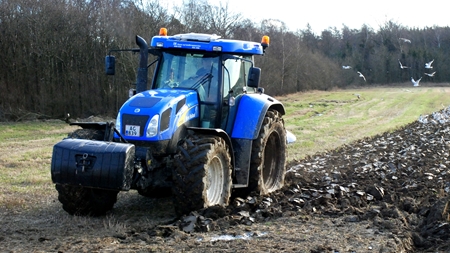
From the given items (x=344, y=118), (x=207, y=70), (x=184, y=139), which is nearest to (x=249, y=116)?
(x=207, y=70)

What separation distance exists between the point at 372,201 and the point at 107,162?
3.69 metres

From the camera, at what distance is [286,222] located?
644 cm

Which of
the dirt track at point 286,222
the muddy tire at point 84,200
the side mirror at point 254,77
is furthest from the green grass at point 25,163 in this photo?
the side mirror at point 254,77

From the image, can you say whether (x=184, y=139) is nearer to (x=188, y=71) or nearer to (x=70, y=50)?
(x=188, y=71)

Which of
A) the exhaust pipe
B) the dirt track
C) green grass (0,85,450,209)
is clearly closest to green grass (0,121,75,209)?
green grass (0,85,450,209)

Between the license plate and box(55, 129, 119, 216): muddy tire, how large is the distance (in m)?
0.43

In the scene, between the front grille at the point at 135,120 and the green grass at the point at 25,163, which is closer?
the front grille at the point at 135,120

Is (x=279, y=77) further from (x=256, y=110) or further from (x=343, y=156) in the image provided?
(x=256, y=110)

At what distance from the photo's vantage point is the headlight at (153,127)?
21.8 feet

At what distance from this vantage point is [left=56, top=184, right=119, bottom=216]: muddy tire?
22.2 feet

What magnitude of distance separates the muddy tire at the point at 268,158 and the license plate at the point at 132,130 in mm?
1786

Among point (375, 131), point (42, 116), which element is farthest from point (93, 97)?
point (375, 131)

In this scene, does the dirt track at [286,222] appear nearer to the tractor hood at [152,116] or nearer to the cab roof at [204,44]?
the tractor hood at [152,116]

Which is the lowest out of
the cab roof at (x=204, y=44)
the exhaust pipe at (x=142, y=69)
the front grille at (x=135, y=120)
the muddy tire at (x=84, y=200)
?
the muddy tire at (x=84, y=200)
